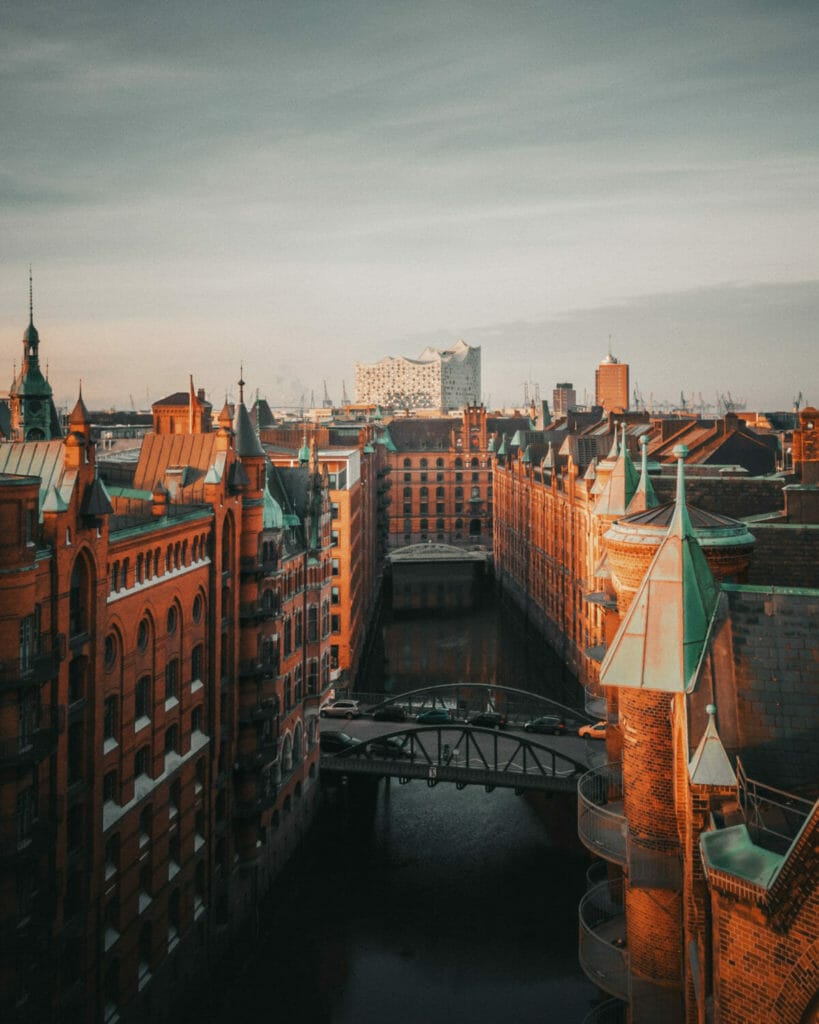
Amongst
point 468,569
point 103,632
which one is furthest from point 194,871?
point 468,569

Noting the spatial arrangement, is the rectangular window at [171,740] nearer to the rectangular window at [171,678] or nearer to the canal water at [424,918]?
the rectangular window at [171,678]

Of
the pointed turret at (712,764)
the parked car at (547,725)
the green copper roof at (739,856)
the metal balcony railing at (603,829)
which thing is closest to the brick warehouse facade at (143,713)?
the metal balcony railing at (603,829)

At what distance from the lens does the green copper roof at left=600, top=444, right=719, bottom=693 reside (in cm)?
2028

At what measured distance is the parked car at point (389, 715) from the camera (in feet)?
228

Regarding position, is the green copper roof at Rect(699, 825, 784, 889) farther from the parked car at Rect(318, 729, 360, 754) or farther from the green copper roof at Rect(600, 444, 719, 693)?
the parked car at Rect(318, 729, 360, 754)

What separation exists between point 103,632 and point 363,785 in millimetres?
37978

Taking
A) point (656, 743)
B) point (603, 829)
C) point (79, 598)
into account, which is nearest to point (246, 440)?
point (79, 598)

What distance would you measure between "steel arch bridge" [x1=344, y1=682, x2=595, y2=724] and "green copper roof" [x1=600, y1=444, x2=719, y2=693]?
4773cm

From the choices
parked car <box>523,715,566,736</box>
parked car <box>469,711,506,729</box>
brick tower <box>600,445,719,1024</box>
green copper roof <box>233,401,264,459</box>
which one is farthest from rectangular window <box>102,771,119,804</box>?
parked car <box>523,715,566,736</box>

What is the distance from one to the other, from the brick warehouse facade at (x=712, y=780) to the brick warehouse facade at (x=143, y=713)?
→ 16207 mm

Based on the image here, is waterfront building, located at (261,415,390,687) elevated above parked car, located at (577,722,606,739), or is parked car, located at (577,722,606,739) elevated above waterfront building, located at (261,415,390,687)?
waterfront building, located at (261,415,390,687)

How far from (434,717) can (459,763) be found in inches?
306

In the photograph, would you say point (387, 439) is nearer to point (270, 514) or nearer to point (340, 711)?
point (340, 711)

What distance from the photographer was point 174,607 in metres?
39.9
